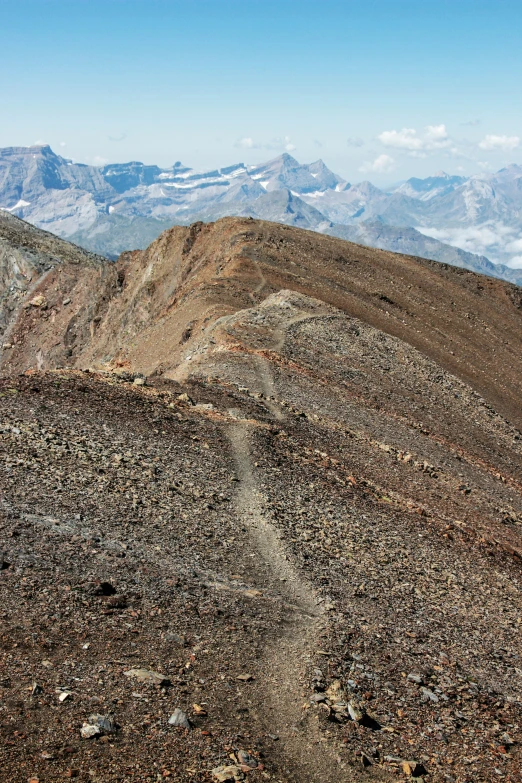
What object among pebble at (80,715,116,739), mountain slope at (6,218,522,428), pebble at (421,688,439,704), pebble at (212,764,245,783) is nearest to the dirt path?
pebble at (212,764,245,783)

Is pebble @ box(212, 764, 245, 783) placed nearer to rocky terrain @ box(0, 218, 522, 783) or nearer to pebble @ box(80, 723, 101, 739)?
rocky terrain @ box(0, 218, 522, 783)

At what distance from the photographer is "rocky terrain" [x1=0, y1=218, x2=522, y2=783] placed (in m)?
11.7

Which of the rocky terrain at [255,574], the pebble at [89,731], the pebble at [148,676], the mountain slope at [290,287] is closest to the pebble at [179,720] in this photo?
the rocky terrain at [255,574]

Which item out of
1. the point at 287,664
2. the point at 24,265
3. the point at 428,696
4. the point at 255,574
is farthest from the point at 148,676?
the point at 24,265

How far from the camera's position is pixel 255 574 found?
17.9 meters

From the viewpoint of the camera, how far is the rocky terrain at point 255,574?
1170 centimetres

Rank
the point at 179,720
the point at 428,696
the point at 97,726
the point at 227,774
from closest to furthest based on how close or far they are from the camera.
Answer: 1. the point at 227,774
2. the point at 97,726
3. the point at 179,720
4. the point at 428,696

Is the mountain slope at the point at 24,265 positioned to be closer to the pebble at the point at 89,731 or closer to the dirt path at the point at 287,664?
the dirt path at the point at 287,664

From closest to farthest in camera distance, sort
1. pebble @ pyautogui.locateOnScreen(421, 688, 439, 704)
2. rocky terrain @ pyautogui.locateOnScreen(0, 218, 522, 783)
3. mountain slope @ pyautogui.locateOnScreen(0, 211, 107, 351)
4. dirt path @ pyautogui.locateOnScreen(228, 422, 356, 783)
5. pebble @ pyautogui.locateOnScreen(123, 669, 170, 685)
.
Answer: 1. dirt path @ pyautogui.locateOnScreen(228, 422, 356, 783)
2. rocky terrain @ pyautogui.locateOnScreen(0, 218, 522, 783)
3. pebble @ pyautogui.locateOnScreen(123, 669, 170, 685)
4. pebble @ pyautogui.locateOnScreen(421, 688, 439, 704)
5. mountain slope @ pyautogui.locateOnScreen(0, 211, 107, 351)

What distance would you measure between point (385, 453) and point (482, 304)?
58.1 m

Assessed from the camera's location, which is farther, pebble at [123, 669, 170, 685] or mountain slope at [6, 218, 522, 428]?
mountain slope at [6, 218, 522, 428]

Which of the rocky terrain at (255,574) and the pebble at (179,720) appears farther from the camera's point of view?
the rocky terrain at (255,574)

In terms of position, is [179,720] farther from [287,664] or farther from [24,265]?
[24,265]

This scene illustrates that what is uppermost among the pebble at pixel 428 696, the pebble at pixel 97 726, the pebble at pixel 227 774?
the pebble at pixel 97 726
